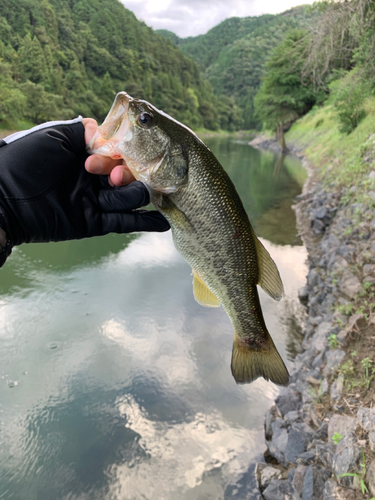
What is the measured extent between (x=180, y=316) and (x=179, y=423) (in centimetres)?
255

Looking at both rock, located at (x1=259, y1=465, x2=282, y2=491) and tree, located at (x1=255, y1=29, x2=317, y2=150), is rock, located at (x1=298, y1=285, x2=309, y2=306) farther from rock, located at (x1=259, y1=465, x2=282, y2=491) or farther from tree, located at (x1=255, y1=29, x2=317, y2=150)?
tree, located at (x1=255, y1=29, x2=317, y2=150)

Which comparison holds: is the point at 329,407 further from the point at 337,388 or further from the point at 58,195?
the point at 58,195

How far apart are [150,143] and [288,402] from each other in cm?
376

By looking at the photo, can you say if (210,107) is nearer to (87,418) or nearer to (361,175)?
(361,175)

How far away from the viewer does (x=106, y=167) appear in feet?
7.57

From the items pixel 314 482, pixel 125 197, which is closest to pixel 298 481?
pixel 314 482

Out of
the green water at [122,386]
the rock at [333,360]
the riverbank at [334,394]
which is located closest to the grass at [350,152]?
the riverbank at [334,394]

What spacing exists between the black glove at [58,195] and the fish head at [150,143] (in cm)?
25

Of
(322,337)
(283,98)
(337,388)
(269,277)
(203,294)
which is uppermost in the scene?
(283,98)

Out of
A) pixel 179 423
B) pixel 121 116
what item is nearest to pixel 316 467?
pixel 179 423

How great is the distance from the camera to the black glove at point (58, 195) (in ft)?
7.11

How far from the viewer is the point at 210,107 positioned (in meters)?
89.1

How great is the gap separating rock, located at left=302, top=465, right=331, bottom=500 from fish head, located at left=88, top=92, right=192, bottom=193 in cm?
274

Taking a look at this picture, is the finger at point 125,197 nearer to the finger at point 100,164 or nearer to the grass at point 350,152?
the finger at point 100,164
